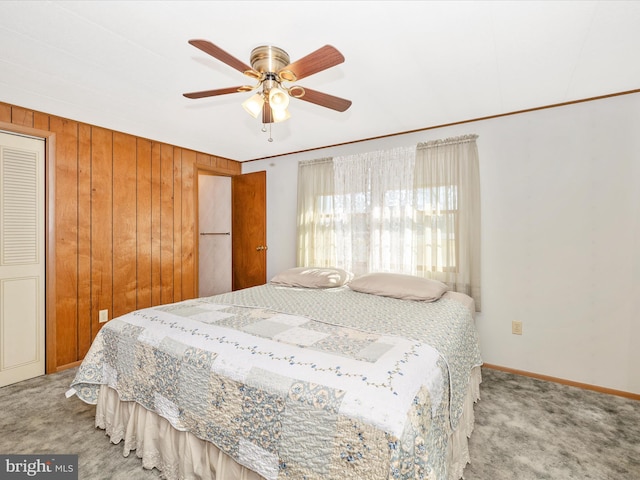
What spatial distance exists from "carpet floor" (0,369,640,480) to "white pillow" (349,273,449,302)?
0.87 metres

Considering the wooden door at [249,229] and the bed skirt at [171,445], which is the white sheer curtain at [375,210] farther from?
the bed skirt at [171,445]

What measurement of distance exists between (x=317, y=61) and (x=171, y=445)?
2082mm

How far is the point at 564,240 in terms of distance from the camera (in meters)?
2.52

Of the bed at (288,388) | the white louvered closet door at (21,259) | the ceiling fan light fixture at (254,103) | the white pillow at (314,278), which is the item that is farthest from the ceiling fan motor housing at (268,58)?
the white louvered closet door at (21,259)

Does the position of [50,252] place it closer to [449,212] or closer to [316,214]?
[316,214]

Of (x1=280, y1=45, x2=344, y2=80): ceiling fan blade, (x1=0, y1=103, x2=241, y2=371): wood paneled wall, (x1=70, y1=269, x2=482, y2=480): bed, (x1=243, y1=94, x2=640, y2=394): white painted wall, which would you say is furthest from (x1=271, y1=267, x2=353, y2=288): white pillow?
(x1=280, y1=45, x2=344, y2=80): ceiling fan blade

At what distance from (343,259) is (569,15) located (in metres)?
2.64

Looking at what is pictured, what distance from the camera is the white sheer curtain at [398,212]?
2855mm

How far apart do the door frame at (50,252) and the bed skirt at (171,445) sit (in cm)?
135

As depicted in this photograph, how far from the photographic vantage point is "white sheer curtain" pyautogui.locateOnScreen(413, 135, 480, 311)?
283 cm

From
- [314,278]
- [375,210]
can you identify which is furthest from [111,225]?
[375,210]

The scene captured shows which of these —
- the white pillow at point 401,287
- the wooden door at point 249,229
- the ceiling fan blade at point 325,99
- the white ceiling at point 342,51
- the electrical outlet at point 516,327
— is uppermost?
the white ceiling at point 342,51

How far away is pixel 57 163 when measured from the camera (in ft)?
9.12

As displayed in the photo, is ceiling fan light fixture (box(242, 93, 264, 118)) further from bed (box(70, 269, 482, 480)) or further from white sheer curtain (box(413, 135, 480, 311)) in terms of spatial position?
white sheer curtain (box(413, 135, 480, 311))
